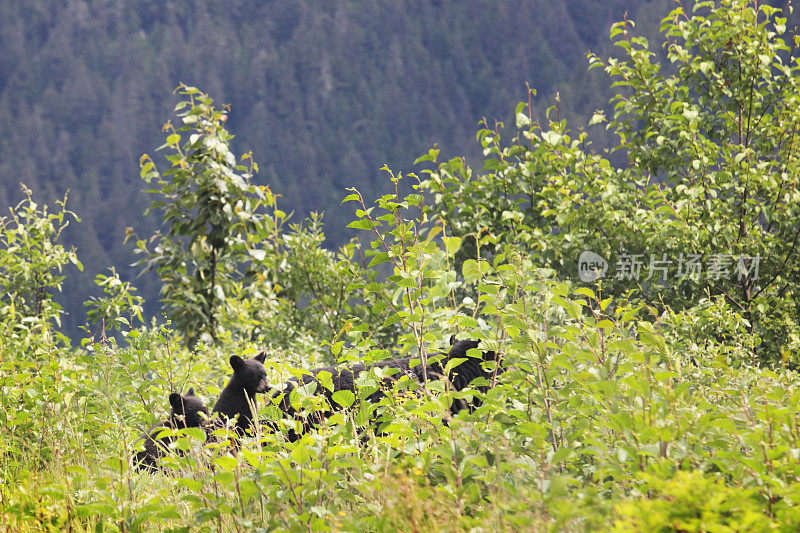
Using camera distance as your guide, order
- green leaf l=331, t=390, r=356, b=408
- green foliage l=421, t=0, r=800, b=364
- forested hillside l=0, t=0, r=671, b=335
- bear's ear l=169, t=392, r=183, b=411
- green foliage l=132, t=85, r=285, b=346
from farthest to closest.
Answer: forested hillside l=0, t=0, r=671, b=335 < green foliage l=132, t=85, r=285, b=346 < green foliage l=421, t=0, r=800, b=364 < bear's ear l=169, t=392, r=183, b=411 < green leaf l=331, t=390, r=356, b=408

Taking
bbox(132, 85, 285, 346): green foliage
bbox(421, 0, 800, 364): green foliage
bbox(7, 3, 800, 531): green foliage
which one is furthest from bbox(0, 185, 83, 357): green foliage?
bbox(421, 0, 800, 364): green foliage

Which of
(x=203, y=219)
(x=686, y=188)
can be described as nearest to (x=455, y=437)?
(x=686, y=188)

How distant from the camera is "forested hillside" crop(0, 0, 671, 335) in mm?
36062

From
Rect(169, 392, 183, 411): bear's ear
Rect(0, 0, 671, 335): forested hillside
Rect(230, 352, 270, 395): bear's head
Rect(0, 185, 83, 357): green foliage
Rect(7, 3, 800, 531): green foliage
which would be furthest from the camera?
Rect(0, 0, 671, 335): forested hillside

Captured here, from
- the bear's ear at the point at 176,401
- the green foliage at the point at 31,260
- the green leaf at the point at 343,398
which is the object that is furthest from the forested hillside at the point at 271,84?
the green leaf at the point at 343,398

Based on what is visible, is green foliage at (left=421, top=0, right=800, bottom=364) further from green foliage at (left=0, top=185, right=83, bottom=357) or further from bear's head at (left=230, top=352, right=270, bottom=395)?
green foliage at (left=0, top=185, right=83, bottom=357)

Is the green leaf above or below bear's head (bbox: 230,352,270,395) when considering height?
above

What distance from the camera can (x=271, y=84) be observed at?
40.8 metres

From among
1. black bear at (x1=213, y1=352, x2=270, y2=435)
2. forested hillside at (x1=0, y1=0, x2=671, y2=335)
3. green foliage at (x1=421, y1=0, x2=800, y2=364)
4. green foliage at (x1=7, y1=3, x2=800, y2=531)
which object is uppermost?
forested hillside at (x1=0, y1=0, x2=671, y2=335)

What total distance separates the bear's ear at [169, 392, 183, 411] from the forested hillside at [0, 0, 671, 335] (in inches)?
1254

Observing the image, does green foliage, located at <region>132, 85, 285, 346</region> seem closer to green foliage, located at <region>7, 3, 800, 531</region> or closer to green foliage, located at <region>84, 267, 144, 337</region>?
green foliage, located at <region>84, 267, 144, 337</region>

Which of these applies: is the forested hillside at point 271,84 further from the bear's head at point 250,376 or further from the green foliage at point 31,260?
the bear's head at point 250,376

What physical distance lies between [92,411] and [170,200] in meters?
3.74

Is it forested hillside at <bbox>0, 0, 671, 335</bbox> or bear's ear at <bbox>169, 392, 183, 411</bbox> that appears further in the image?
forested hillside at <bbox>0, 0, 671, 335</bbox>
